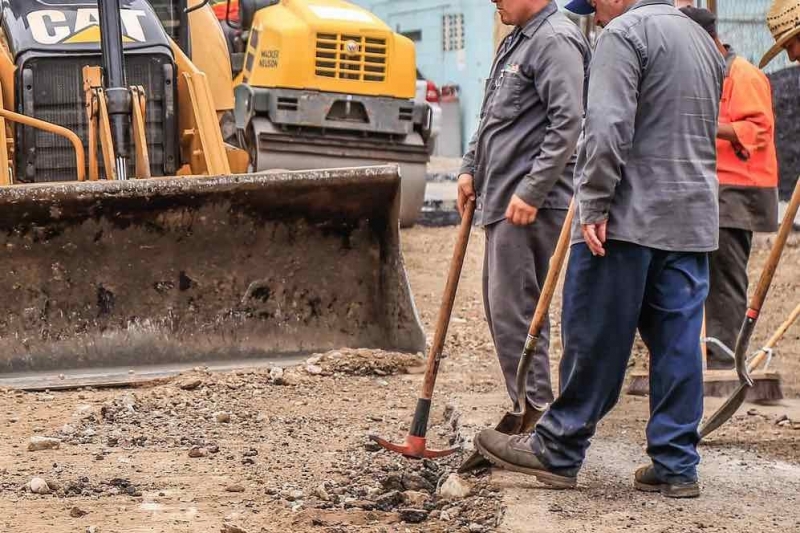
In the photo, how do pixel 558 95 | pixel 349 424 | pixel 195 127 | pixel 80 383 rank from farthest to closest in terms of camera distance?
1. pixel 195 127
2. pixel 80 383
3. pixel 349 424
4. pixel 558 95

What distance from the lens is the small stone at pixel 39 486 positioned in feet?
15.6

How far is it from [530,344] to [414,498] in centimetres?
69

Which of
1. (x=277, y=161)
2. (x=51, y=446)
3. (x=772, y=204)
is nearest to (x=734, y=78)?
(x=772, y=204)

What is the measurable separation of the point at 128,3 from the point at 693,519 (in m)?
5.15

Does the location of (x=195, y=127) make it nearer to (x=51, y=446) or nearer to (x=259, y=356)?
(x=259, y=356)

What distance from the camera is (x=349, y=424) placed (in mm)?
5969

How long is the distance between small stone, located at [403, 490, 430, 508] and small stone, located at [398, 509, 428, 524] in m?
0.10

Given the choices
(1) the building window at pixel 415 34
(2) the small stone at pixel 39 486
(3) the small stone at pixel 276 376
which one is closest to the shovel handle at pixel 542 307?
(2) the small stone at pixel 39 486

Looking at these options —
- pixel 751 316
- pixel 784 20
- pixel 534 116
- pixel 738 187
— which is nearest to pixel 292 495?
pixel 534 116

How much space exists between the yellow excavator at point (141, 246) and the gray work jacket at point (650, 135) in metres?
2.79

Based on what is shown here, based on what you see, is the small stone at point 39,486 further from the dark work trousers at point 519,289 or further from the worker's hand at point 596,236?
the worker's hand at point 596,236

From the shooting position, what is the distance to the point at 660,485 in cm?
451

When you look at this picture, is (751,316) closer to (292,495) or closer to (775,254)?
(775,254)

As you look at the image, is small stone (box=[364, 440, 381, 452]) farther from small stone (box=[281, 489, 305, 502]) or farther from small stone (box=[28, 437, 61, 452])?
small stone (box=[28, 437, 61, 452])
